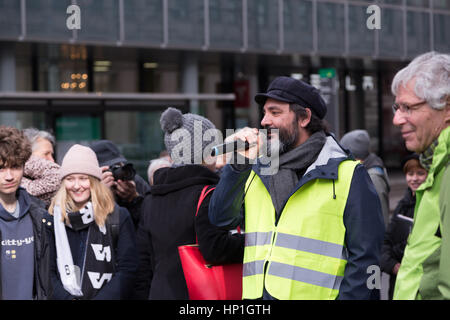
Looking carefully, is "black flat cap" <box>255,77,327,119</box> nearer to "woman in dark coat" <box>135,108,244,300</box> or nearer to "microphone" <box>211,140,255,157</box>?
"microphone" <box>211,140,255,157</box>

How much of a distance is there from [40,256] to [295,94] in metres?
1.90

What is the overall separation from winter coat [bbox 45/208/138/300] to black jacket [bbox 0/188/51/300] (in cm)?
6

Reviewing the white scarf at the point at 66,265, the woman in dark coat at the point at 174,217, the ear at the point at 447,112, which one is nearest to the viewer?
the ear at the point at 447,112

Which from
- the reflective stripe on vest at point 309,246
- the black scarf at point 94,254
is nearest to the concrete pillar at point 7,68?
the black scarf at point 94,254

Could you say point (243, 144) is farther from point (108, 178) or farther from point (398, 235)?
point (398, 235)

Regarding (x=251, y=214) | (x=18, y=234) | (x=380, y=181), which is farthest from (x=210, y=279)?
(x=380, y=181)

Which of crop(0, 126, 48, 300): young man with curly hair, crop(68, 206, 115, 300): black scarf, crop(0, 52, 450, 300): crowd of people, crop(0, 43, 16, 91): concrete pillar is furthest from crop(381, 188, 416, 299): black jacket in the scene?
crop(0, 43, 16, 91): concrete pillar

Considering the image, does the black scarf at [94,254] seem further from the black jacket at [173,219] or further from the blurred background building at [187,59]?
the blurred background building at [187,59]

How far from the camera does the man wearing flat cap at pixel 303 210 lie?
9.54 ft

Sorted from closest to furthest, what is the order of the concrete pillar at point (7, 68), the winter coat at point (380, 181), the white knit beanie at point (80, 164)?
the white knit beanie at point (80, 164), the winter coat at point (380, 181), the concrete pillar at point (7, 68)

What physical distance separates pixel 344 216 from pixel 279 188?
0.34m

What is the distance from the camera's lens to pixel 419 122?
240cm

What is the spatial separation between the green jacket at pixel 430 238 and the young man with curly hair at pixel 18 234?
7.90ft
